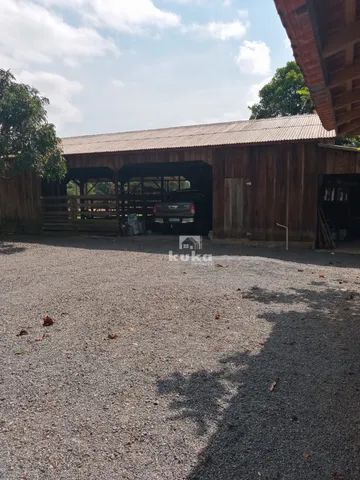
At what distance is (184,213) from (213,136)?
9.30ft

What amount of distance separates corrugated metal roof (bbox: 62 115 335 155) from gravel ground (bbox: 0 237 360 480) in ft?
18.6

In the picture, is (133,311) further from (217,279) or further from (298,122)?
(298,122)

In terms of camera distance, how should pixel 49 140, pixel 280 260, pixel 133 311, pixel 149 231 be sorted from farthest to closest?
pixel 149 231, pixel 49 140, pixel 280 260, pixel 133 311

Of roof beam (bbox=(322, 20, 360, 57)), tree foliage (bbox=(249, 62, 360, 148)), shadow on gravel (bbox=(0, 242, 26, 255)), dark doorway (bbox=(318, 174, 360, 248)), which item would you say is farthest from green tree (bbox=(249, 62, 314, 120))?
roof beam (bbox=(322, 20, 360, 57))

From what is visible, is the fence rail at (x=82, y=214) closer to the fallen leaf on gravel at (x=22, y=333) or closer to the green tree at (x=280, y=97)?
the fallen leaf on gravel at (x=22, y=333)

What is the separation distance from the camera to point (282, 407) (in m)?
2.72

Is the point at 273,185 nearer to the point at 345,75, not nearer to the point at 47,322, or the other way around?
the point at 345,75

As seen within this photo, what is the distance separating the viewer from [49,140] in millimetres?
12070

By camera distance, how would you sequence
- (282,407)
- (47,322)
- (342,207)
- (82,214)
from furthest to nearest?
(82,214) → (342,207) → (47,322) → (282,407)

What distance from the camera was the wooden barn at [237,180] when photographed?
10441 millimetres

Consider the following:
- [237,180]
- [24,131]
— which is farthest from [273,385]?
[24,131]

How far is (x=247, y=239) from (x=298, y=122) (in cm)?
459

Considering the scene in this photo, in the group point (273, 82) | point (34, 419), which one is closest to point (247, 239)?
point (34, 419)

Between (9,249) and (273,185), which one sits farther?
(9,249)
